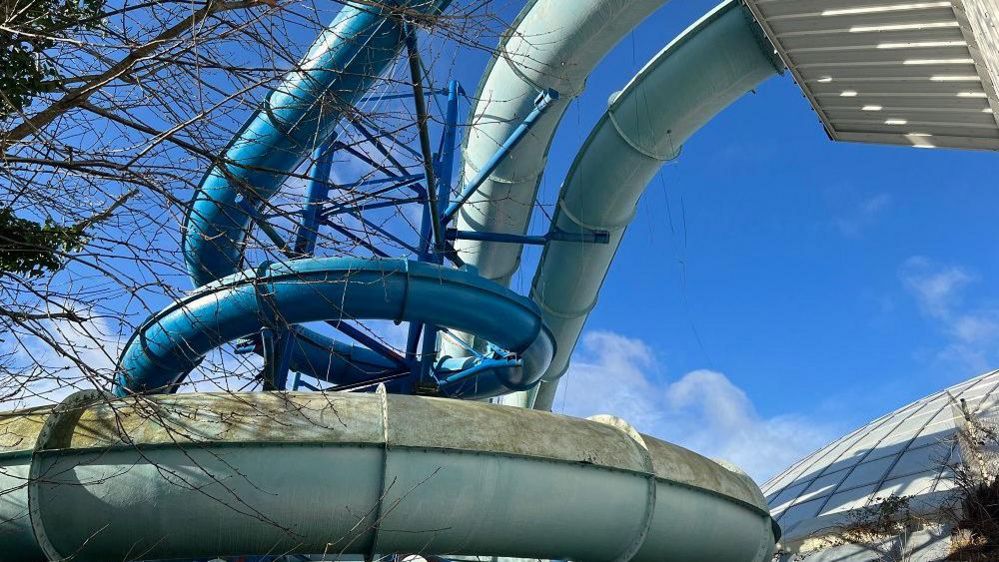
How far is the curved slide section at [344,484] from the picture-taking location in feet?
20.0

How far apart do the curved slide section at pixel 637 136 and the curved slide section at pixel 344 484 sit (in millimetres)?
6618

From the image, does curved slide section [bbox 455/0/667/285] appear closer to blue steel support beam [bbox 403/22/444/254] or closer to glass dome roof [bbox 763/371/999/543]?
blue steel support beam [bbox 403/22/444/254]

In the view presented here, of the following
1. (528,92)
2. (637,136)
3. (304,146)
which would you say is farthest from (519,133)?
(304,146)

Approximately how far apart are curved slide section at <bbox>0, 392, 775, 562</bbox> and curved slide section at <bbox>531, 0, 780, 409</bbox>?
21.7 feet

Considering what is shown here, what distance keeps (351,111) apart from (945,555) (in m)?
10.4

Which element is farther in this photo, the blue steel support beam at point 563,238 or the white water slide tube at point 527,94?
the blue steel support beam at point 563,238

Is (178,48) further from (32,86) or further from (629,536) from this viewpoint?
(629,536)

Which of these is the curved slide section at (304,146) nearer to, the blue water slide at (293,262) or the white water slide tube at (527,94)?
the blue water slide at (293,262)

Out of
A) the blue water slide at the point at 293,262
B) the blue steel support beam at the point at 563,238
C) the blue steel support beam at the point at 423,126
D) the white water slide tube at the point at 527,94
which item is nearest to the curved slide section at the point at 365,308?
the blue water slide at the point at 293,262

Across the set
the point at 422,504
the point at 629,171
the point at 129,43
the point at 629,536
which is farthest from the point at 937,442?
the point at 129,43

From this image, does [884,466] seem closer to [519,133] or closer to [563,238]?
[563,238]

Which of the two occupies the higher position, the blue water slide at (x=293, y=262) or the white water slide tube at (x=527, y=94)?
the white water slide tube at (x=527, y=94)

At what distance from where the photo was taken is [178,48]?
13.0 feet

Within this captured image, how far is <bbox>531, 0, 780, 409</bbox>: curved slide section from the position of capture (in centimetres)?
1238
